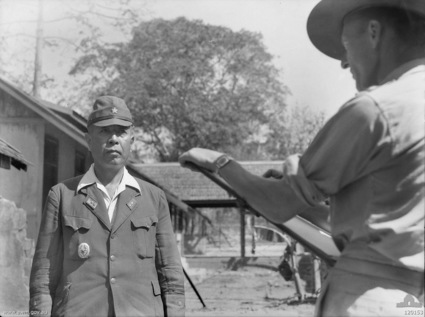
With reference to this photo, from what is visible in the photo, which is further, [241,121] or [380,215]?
[241,121]

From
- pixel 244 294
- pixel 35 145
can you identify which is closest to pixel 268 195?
pixel 35 145

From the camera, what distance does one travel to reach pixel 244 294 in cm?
1697

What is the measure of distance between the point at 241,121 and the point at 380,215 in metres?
31.9

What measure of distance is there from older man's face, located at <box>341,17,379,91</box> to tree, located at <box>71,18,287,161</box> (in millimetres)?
29983

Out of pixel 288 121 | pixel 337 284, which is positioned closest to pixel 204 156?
pixel 337 284

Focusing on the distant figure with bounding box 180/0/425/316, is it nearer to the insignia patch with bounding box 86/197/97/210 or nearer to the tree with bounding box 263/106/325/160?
the insignia patch with bounding box 86/197/97/210

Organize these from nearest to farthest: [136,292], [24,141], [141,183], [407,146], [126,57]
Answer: [407,146]
[136,292]
[141,183]
[24,141]
[126,57]

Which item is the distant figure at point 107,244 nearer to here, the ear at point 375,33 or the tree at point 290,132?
the ear at point 375,33

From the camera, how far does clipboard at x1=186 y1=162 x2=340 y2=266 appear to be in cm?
209

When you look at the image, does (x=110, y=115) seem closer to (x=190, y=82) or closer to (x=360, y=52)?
(x=360, y=52)

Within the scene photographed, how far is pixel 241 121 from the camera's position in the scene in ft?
110

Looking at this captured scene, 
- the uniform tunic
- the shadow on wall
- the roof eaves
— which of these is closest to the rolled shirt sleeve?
the uniform tunic

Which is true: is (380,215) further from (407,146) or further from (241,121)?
(241,121)

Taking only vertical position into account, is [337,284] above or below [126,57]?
below
